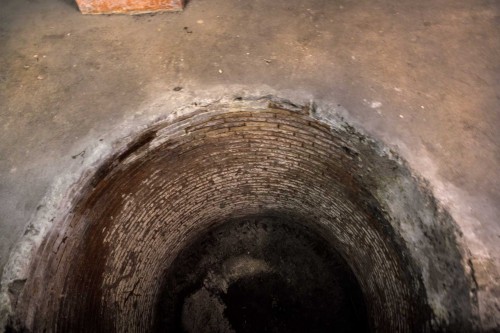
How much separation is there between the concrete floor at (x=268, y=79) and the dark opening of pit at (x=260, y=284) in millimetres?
2244

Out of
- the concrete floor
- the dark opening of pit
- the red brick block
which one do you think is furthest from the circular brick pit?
the red brick block

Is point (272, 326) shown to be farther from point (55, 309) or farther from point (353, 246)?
point (55, 309)

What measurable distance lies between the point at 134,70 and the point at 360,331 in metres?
3.50

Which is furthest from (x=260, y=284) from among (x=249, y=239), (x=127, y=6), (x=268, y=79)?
(x=127, y=6)

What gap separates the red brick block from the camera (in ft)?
9.01

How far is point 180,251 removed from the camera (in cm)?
405

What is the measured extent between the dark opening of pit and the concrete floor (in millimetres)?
2244

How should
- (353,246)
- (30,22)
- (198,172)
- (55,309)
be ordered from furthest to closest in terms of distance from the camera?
1. (353,246)
2. (198,172)
3. (30,22)
4. (55,309)

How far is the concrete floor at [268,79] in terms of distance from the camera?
1997 mm

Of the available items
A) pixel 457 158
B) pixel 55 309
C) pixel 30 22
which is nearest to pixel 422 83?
pixel 457 158

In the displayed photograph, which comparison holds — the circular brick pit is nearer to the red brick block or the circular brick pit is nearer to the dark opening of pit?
the dark opening of pit

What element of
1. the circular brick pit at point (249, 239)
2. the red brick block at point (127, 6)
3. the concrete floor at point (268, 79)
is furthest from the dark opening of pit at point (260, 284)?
the red brick block at point (127, 6)

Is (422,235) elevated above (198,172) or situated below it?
above

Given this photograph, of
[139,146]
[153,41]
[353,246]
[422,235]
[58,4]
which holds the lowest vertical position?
[353,246]
